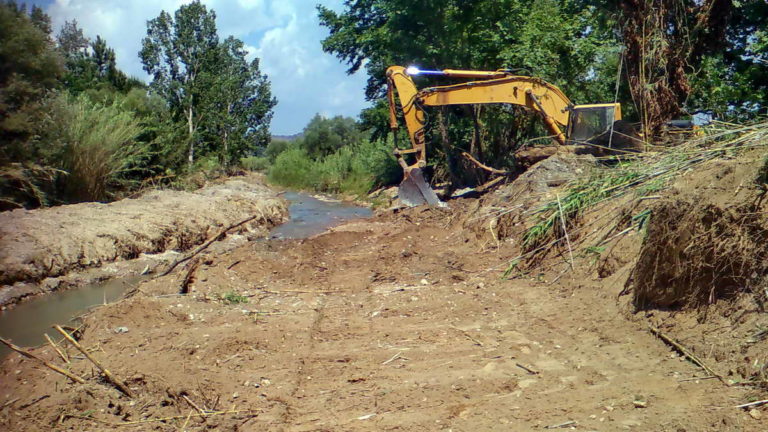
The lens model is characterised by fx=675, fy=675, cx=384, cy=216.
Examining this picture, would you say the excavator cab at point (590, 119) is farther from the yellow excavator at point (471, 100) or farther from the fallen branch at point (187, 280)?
the fallen branch at point (187, 280)

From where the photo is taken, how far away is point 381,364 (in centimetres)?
575

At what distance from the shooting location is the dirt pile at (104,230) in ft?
35.2

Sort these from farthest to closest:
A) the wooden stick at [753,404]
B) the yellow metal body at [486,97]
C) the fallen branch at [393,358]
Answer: the yellow metal body at [486,97]
the fallen branch at [393,358]
the wooden stick at [753,404]

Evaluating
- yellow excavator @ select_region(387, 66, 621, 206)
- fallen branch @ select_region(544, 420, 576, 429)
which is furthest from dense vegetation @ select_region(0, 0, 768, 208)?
fallen branch @ select_region(544, 420, 576, 429)

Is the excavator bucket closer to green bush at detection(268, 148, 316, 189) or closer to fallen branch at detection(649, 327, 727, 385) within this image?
fallen branch at detection(649, 327, 727, 385)

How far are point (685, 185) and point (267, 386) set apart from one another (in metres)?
3.91

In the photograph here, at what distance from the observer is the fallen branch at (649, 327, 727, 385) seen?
4580 millimetres

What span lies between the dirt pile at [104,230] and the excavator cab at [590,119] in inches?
320

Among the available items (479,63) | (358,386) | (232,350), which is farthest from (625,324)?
(479,63)

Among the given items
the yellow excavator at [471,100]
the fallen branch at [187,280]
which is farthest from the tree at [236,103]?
the fallen branch at [187,280]

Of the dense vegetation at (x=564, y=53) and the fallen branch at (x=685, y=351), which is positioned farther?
the dense vegetation at (x=564, y=53)

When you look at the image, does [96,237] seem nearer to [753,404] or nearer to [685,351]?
[685,351]

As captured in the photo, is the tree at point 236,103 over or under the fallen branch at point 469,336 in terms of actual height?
over

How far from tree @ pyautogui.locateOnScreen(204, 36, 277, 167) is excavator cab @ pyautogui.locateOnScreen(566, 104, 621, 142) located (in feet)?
70.9
